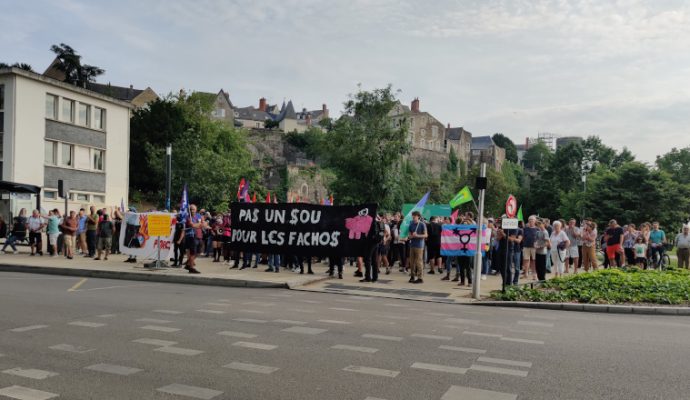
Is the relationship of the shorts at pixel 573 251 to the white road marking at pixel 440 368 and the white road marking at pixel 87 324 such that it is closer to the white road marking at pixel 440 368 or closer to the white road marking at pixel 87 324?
the white road marking at pixel 440 368

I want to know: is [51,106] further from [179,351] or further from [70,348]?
[179,351]

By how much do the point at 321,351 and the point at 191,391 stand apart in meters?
2.14

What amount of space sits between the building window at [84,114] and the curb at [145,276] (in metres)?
25.0

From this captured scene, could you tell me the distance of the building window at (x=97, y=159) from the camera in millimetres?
41906

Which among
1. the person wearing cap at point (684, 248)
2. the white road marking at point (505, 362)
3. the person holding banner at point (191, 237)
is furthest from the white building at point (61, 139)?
the person wearing cap at point (684, 248)

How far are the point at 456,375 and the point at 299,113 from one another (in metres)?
164

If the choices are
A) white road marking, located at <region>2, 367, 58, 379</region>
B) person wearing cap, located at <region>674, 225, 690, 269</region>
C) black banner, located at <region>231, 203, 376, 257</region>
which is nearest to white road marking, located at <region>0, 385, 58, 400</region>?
white road marking, located at <region>2, 367, 58, 379</region>

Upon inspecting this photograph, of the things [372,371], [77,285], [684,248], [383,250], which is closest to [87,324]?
A: [372,371]

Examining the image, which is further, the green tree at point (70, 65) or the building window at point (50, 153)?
the green tree at point (70, 65)

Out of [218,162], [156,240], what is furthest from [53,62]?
[156,240]

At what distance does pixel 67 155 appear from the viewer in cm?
3922

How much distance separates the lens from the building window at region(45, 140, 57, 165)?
37500mm

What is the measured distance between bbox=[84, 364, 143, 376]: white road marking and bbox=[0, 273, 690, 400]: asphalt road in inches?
0.4

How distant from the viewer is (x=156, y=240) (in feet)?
61.3
